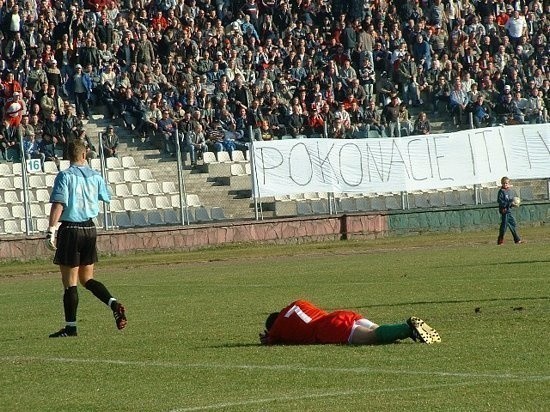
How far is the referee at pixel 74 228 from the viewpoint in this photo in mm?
15102

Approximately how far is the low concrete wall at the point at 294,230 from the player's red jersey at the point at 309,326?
2019 cm

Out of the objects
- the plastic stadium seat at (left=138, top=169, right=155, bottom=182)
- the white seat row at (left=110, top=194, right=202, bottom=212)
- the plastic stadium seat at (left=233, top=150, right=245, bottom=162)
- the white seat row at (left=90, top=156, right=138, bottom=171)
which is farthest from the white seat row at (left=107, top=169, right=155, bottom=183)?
the plastic stadium seat at (left=233, top=150, right=245, bottom=162)

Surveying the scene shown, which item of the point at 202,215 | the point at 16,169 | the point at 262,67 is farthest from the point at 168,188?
the point at 262,67

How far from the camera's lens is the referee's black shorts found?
1512cm

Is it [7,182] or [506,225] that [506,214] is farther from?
[7,182]

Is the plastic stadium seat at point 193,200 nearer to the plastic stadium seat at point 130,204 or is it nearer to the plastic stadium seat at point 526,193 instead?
Answer: the plastic stadium seat at point 130,204

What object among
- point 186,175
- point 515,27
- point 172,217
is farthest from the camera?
point 515,27

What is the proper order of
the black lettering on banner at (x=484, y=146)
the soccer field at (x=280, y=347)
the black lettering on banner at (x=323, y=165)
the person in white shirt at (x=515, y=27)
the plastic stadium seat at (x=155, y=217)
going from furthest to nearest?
the person in white shirt at (x=515, y=27) → the black lettering on banner at (x=484, y=146) → the black lettering on banner at (x=323, y=165) → the plastic stadium seat at (x=155, y=217) → the soccer field at (x=280, y=347)

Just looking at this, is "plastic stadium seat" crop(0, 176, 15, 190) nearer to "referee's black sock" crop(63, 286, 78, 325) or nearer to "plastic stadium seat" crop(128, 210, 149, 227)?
"plastic stadium seat" crop(128, 210, 149, 227)

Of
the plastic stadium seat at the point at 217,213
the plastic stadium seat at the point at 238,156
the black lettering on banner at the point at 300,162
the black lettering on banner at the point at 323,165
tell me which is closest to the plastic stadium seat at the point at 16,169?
the plastic stadium seat at the point at 217,213

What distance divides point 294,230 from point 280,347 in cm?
2355

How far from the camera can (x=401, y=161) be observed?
3850cm

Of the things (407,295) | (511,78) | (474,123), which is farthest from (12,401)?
(511,78)

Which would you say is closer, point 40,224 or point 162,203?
point 40,224
